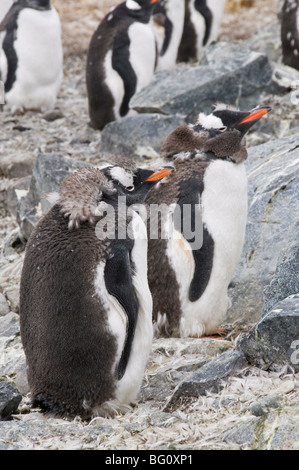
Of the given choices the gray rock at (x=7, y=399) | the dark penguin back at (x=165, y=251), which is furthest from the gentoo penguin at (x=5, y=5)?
the gray rock at (x=7, y=399)

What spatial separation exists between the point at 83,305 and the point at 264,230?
2.08 metres

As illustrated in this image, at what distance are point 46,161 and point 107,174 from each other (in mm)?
2617

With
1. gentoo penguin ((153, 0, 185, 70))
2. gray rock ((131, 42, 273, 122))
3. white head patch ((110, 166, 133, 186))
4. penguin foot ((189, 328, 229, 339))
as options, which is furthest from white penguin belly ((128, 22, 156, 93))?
white head patch ((110, 166, 133, 186))

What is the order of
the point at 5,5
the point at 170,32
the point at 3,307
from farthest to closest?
the point at 5,5 < the point at 170,32 < the point at 3,307

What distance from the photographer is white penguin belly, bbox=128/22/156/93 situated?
9.48 meters

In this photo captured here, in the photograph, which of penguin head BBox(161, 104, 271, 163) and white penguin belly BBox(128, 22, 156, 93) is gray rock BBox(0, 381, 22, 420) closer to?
A: penguin head BBox(161, 104, 271, 163)

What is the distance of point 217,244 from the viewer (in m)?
4.92

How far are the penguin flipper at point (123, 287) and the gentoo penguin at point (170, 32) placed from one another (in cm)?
763

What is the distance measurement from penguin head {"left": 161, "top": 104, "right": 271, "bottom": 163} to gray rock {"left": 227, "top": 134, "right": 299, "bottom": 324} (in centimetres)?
54

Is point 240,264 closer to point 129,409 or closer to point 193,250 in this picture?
point 193,250

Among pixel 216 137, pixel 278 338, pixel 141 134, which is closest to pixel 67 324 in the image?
pixel 278 338

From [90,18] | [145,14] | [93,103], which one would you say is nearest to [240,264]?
[93,103]

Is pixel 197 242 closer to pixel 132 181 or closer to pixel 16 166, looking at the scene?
pixel 132 181

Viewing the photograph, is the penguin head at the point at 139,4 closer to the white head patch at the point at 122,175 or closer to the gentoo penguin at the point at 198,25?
the gentoo penguin at the point at 198,25
